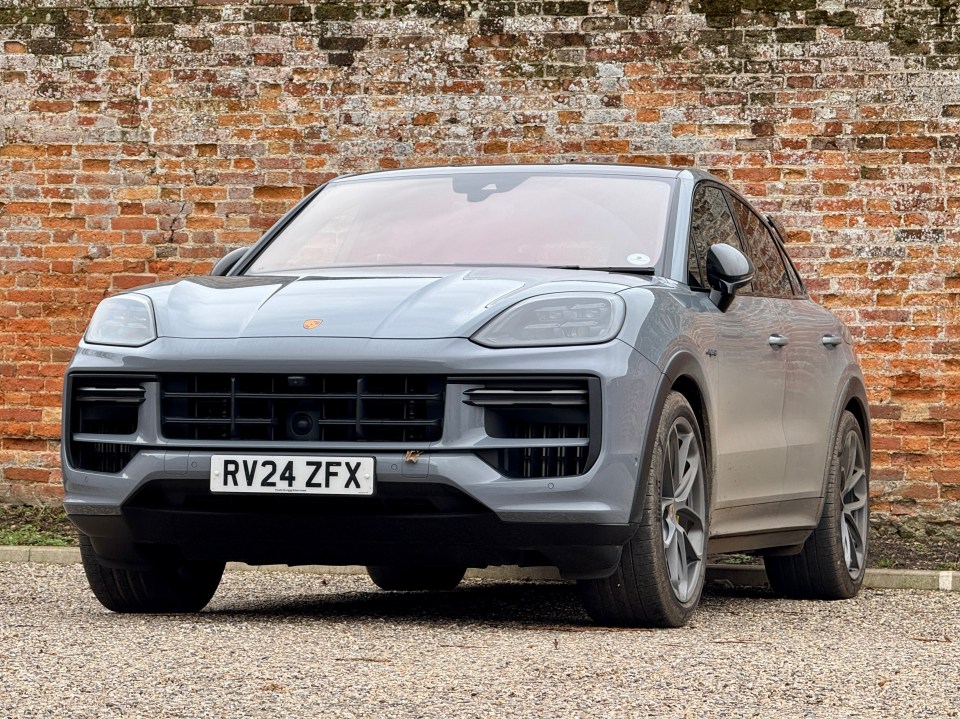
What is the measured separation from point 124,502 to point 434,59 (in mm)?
5435

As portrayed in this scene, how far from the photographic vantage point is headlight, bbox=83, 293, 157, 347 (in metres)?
5.77

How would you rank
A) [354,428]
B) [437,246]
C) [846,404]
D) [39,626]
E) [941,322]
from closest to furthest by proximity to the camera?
[354,428]
[39,626]
[437,246]
[846,404]
[941,322]

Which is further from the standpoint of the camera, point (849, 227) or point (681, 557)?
point (849, 227)

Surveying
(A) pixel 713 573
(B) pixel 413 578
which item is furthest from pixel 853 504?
(B) pixel 413 578

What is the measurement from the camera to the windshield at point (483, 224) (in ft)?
21.3

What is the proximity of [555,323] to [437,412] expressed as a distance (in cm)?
46

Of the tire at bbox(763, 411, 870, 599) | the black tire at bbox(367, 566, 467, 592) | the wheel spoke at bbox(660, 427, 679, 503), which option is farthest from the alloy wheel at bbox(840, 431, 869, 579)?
the wheel spoke at bbox(660, 427, 679, 503)

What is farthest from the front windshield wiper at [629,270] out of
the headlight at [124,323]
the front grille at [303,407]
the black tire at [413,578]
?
the black tire at [413,578]

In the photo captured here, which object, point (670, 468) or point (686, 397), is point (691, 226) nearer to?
point (686, 397)

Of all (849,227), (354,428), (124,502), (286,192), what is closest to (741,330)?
(354,428)

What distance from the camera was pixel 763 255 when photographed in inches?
307

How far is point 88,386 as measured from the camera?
582cm

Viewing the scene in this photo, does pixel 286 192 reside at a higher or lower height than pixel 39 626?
higher

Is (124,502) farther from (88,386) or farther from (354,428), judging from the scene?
(354,428)
